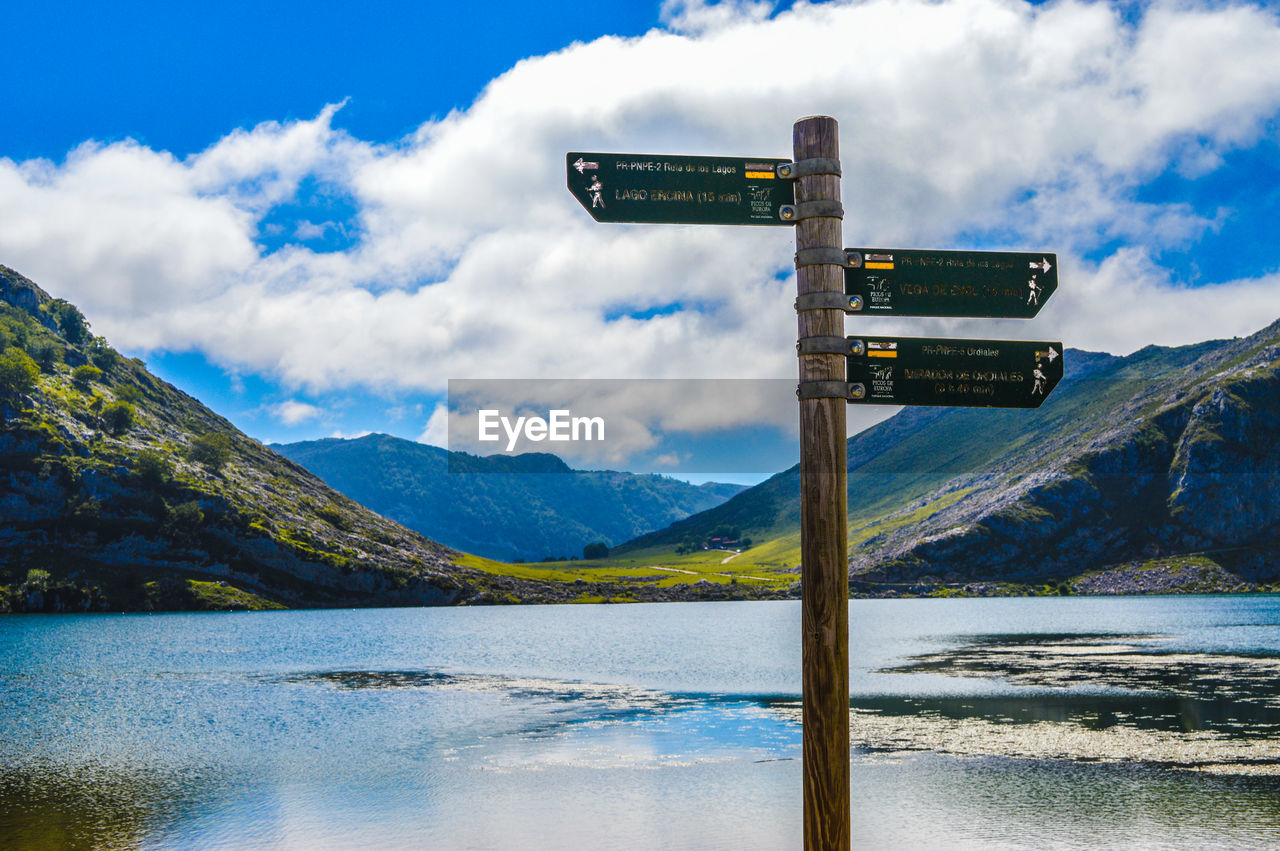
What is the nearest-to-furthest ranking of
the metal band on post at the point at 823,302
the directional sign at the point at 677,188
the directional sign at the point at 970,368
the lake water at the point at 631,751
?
the metal band on post at the point at 823,302, the directional sign at the point at 677,188, the directional sign at the point at 970,368, the lake water at the point at 631,751

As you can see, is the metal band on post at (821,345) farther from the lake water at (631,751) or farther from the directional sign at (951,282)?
the lake water at (631,751)

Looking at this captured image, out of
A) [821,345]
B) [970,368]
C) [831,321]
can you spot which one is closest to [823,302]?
[831,321]

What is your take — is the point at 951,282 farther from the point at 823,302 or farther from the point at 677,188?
the point at 677,188

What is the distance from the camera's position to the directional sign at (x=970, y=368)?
10422mm

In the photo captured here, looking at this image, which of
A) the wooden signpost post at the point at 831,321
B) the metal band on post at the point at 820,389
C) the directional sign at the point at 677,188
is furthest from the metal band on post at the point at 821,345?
the directional sign at the point at 677,188

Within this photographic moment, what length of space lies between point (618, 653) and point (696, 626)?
6031 centimetres

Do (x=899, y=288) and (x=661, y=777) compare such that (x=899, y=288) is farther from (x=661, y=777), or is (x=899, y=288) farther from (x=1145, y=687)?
(x=1145, y=687)

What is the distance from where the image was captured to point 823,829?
9859 mm

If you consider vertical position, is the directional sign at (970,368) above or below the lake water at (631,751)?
above

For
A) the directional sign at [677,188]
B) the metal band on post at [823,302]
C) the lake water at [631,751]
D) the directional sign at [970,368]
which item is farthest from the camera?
the lake water at [631,751]

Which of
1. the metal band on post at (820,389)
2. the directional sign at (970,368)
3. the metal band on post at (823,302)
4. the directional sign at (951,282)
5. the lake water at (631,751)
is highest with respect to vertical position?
the directional sign at (951,282)

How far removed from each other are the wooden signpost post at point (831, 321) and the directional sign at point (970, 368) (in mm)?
16

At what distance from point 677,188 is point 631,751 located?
3893cm

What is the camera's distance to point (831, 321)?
993 centimetres
